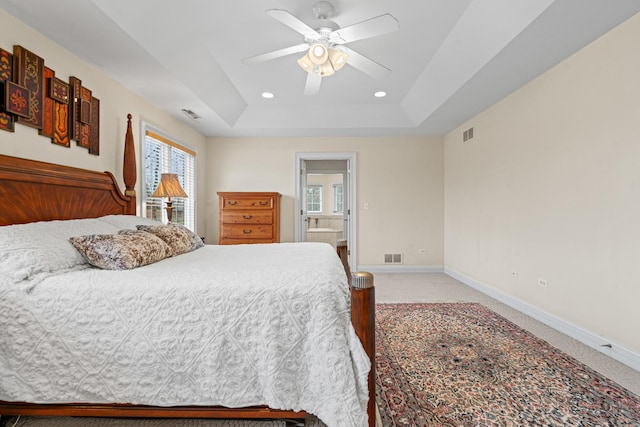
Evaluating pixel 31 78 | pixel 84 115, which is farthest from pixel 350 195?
pixel 31 78

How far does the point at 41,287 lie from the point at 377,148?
4.96 meters

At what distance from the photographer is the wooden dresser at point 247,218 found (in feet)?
16.2

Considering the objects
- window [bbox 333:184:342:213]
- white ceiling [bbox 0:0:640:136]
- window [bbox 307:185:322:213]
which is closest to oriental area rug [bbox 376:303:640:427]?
white ceiling [bbox 0:0:640:136]

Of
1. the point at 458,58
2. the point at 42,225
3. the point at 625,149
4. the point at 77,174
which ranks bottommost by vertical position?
the point at 42,225

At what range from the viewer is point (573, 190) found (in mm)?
2721

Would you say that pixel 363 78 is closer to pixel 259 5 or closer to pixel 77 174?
pixel 259 5

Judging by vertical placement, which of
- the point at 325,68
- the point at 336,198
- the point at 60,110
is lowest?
the point at 336,198

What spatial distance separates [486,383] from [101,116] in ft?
12.1

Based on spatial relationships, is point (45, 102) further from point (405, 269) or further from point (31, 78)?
point (405, 269)

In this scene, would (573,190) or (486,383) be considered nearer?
(486,383)

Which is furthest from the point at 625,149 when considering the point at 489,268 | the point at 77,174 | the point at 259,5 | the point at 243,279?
the point at 77,174

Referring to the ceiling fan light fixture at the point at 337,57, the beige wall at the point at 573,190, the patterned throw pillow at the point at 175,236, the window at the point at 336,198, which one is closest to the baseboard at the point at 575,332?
the beige wall at the point at 573,190

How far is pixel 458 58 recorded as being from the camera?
310cm

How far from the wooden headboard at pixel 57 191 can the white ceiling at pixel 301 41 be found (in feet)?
2.99
